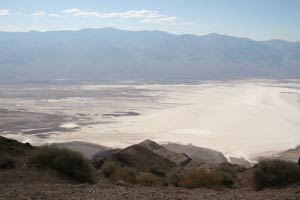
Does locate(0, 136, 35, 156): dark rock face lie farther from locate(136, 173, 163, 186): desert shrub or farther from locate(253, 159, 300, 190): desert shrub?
locate(253, 159, 300, 190): desert shrub

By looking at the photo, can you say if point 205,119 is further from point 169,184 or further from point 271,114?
point 169,184

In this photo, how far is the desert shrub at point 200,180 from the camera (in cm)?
1447

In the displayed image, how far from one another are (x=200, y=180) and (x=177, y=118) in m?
55.0

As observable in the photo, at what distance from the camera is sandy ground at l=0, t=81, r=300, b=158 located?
5300 cm

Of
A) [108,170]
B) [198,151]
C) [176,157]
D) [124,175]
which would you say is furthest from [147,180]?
[198,151]

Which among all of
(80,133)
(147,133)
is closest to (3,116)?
(80,133)

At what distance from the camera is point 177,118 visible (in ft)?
228

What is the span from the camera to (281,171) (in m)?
12.9

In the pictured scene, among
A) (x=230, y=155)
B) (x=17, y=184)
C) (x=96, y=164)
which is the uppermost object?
(x=17, y=184)

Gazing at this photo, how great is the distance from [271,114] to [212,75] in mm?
116021

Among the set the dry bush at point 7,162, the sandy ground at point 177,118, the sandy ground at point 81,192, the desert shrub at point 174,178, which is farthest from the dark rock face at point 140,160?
the sandy ground at point 177,118

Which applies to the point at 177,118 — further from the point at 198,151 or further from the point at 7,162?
the point at 7,162

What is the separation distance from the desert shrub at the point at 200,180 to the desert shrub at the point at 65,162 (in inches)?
115

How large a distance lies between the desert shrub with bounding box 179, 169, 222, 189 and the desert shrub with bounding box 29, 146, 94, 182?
291cm
